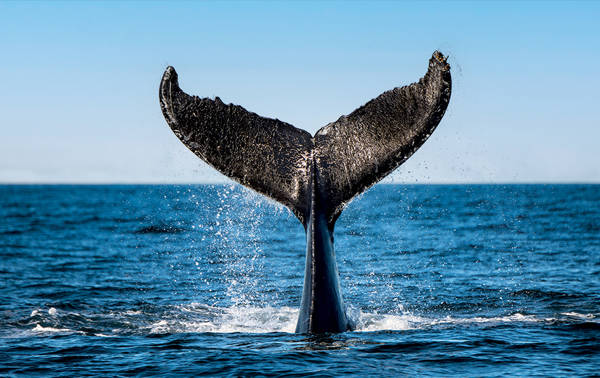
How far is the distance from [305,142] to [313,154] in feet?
0.66

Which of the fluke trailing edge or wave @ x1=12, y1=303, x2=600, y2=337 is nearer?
the fluke trailing edge

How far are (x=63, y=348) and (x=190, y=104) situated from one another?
3467mm

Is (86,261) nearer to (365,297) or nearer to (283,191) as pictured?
(365,297)

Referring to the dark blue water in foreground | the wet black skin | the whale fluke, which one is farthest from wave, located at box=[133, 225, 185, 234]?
the wet black skin

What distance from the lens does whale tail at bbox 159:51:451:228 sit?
8.03 metres

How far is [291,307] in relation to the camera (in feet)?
40.1

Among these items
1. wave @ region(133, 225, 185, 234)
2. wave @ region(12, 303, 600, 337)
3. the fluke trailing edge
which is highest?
the fluke trailing edge

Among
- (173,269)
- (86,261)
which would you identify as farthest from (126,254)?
(173,269)

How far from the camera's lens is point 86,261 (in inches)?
830

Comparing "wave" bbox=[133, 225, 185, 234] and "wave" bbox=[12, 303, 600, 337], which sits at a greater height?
"wave" bbox=[133, 225, 185, 234]

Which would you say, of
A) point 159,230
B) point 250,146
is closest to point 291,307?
point 250,146

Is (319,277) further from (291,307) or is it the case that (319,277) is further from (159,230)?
(159,230)

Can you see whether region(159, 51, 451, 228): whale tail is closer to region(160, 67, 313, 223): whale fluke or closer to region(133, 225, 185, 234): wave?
region(160, 67, 313, 223): whale fluke

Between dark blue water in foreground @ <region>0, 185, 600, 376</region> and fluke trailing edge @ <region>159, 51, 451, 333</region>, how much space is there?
355mm
